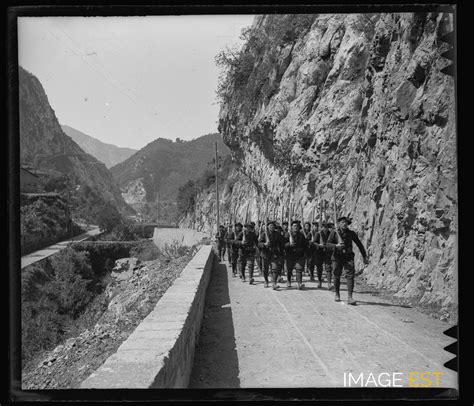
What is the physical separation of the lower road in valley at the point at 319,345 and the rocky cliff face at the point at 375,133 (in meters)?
1.07

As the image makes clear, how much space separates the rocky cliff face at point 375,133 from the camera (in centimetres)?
903

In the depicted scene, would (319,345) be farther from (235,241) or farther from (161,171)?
(161,171)

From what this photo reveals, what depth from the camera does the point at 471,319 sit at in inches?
196

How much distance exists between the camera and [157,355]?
4000 millimetres

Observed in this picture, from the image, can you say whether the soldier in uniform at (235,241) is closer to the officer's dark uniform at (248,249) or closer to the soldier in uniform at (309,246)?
the officer's dark uniform at (248,249)

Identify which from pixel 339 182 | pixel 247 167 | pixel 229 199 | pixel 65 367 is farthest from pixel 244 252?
pixel 229 199

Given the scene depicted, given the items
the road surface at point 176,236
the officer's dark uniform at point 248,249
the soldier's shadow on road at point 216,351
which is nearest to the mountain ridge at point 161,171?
the road surface at point 176,236

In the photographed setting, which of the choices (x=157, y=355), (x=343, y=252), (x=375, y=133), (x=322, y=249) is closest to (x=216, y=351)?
(x=157, y=355)

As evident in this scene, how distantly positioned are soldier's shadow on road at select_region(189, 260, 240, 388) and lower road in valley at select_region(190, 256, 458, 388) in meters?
0.01

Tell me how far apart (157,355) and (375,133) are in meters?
11.2

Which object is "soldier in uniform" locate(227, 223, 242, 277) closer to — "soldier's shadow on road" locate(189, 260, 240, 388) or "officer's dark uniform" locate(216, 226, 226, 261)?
"soldier's shadow on road" locate(189, 260, 240, 388)

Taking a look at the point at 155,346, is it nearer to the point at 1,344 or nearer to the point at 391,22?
the point at 1,344

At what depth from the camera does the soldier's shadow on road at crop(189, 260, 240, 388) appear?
5.41m

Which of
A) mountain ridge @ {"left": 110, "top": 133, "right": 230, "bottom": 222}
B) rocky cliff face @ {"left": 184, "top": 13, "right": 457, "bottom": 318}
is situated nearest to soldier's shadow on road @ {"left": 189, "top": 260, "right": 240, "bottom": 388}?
rocky cliff face @ {"left": 184, "top": 13, "right": 457, "bottom": 318}
